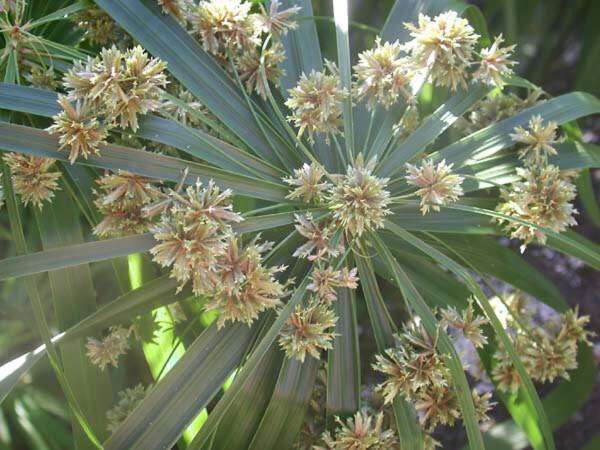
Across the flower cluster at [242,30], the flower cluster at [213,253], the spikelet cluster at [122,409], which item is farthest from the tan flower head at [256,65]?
the spikelet cluster at [122,409]

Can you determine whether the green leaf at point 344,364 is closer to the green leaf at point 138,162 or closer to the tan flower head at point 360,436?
the tan flower head at point 360,436

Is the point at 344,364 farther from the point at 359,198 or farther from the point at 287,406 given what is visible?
the point at 359,198

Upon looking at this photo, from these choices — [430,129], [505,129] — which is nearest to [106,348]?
[430,129]

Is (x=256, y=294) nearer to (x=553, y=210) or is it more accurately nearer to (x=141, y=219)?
(x=141, y=219)

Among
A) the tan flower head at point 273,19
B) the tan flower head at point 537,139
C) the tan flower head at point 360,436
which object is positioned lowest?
the tan flower head at point 360,436

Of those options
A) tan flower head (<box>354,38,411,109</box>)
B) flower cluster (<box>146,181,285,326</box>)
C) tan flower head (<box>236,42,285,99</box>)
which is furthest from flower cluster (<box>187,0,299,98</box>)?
flower cluster (<box>146,181,285,326</box>)

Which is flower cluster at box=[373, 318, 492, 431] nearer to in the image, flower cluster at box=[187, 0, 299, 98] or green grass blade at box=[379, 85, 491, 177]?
green grass blade at box=[379, 85, 491, 177]

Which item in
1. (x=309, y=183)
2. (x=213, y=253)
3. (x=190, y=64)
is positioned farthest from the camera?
(x=190, y=64)
